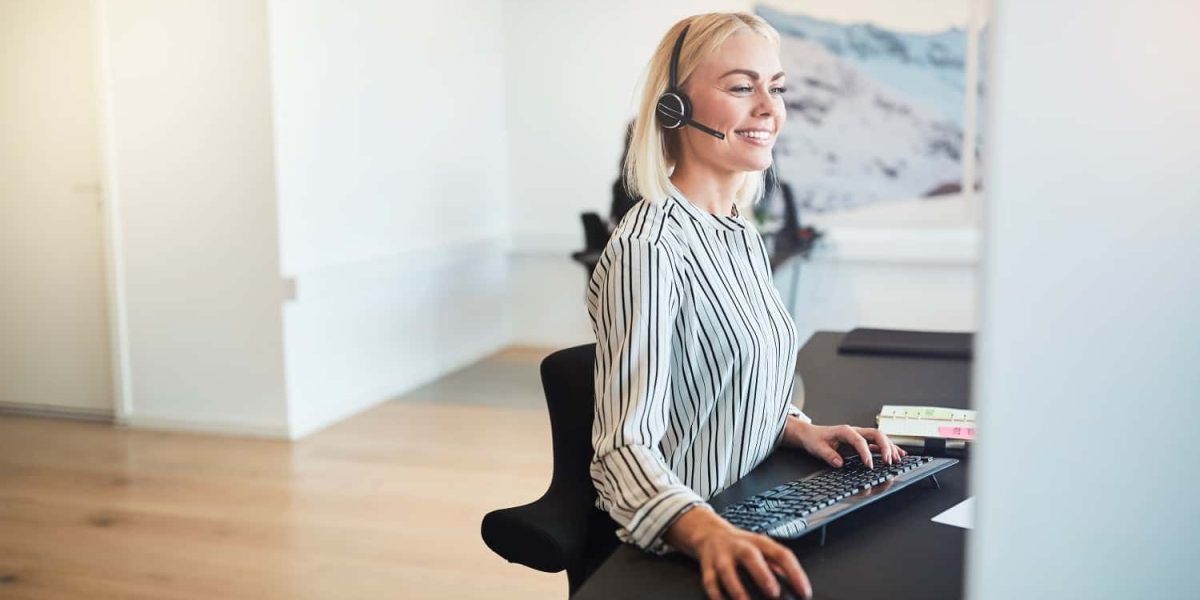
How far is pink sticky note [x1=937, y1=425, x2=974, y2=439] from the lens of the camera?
1613 mm

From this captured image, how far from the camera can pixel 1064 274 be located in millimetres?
662

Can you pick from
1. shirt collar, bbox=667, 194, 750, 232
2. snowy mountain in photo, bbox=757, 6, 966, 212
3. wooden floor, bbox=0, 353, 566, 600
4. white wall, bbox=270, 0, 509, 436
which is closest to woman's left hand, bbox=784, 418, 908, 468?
shirt collar, bbox=667, 194, 750, 232

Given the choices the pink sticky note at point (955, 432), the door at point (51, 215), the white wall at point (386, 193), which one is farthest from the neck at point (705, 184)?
the door at point (51, 215)

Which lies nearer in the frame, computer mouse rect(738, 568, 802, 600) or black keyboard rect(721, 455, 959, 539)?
computer mouse rect(738, 568, 802, 600)

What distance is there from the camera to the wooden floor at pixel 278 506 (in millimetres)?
3225

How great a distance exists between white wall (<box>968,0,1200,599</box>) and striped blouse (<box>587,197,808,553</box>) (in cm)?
50

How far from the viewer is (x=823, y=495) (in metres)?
1.29

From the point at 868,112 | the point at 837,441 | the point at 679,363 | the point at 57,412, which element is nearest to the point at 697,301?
the point at 679,363

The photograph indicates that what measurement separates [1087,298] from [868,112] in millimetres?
5738

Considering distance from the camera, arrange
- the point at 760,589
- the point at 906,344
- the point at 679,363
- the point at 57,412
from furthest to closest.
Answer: the point at 57,412 → the point at 906,344 → the point at 679,363 → the point at 760,589

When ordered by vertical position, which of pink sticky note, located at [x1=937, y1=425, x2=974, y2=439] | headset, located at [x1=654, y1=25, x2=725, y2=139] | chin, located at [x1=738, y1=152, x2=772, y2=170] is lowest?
pink sticky note, located at [x1=937, y1=425, x2=974, y2=439]

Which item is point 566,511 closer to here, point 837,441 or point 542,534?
point 542,534

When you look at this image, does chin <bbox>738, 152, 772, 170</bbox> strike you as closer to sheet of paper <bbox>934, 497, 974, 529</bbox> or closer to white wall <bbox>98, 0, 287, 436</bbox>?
sheet of paper <bbox>934, 497, 974, 529</bbox>

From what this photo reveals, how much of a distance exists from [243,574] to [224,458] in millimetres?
1347
